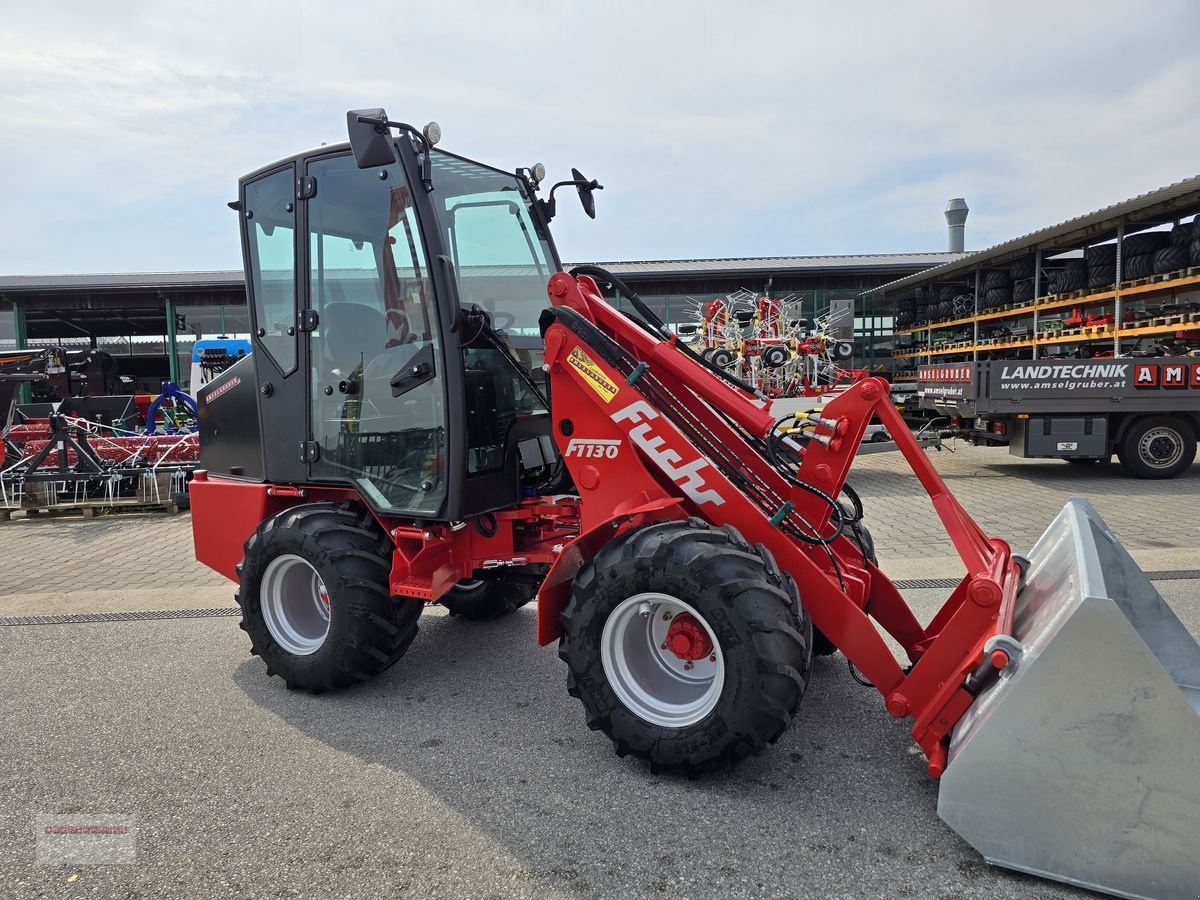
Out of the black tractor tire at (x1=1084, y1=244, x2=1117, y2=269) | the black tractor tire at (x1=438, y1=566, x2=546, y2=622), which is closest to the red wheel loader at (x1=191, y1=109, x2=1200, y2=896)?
the black tractor tire at (x1=438, y1=566, x2=546, y2=622)

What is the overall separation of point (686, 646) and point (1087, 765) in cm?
126

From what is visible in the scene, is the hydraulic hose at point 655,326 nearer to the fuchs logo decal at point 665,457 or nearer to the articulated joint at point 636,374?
the articulated joint at point 636,374

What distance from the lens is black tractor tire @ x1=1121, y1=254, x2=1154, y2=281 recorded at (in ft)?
42.4

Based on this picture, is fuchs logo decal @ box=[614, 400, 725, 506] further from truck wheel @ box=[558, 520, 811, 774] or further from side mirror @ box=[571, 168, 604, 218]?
side mirror @ box=[571, 168, 604, 218]

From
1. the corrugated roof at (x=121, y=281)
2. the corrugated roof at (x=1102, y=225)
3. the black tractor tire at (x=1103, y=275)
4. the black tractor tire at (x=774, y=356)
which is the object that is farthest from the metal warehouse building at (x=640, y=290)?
the black tractor tire at (x=774, y=356)

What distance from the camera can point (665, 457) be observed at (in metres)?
3.03

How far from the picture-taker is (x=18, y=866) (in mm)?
2422

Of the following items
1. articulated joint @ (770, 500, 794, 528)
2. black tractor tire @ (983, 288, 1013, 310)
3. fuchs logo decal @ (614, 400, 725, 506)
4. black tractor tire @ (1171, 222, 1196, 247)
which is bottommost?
articulated joint @ (770, 500, 794, 528)

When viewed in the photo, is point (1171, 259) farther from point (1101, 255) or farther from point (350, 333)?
point (350, 333)

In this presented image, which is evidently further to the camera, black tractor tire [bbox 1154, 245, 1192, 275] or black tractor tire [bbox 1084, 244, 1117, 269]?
black tractor tire [bbox 1084, 244, 1117, 269]

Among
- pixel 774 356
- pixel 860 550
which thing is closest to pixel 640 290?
pixel 774 356

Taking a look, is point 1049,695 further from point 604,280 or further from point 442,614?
point 442,614

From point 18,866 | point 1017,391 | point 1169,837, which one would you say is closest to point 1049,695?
point 1169,837

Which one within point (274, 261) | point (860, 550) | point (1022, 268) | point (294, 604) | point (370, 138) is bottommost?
point (294, 604)
